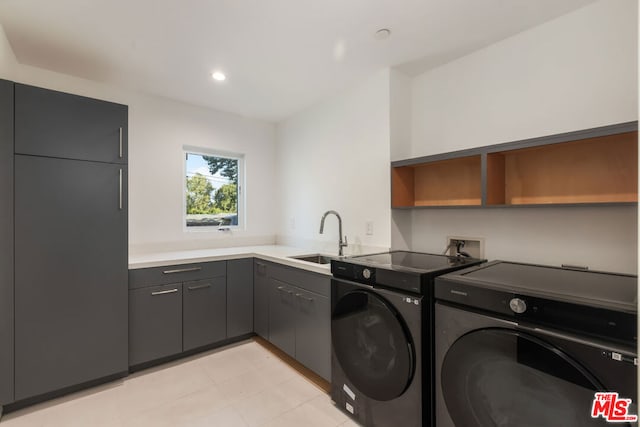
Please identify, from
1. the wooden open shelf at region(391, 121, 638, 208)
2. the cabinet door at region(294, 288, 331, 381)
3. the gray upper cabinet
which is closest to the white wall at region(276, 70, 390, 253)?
the wooden open shelf at region(391, 121, 638, 208)

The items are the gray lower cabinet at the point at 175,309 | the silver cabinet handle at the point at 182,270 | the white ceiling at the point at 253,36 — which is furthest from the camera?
the silver cabinet handle at the point at 182,270

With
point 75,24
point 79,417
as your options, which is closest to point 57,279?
point 79,417

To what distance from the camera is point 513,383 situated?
1083 millimetres

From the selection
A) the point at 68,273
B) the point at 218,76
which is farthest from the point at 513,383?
the point at 218,76

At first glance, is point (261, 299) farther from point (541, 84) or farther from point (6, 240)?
point (541, 84)

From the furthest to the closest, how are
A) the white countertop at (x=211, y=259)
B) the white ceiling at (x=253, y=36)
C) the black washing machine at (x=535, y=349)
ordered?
1. the white countertop at (x=211, y=259)
2. the white ceiling at (x=253, y=36)
3. the black washing machine at (x=535, y=349)

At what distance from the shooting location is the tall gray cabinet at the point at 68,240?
178cm

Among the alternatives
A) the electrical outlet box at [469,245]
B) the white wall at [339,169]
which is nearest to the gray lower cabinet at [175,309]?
the white wall at [339,169]

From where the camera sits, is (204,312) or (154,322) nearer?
(154,322)

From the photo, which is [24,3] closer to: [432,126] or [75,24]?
[75,24]

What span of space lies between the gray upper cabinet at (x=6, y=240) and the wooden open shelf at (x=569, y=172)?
279 cm

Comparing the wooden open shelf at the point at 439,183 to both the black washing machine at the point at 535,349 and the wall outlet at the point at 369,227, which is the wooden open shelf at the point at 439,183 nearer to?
the wall outlet at the point at 369,227

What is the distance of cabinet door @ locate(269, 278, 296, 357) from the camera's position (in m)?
2.29

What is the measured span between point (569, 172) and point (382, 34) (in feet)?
4.34
